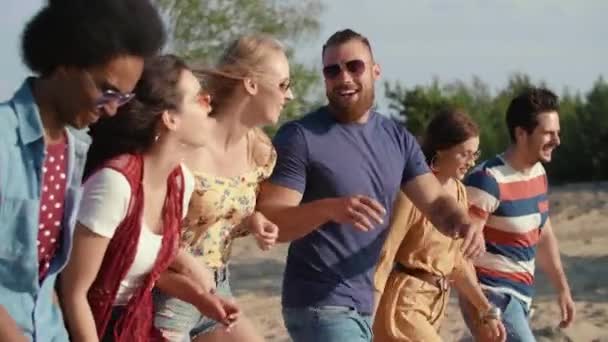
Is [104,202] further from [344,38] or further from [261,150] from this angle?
[344,38]

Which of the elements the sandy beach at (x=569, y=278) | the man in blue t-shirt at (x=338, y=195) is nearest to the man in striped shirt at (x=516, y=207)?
the man in blue t-shirt at (x=338, y=195)

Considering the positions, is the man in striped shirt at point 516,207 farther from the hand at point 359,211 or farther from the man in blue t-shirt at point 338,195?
the hand at point 359,211

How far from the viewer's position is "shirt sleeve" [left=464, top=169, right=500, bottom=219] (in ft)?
23.0

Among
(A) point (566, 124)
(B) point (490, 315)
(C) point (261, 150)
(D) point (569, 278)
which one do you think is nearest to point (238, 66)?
(C) point (261, 150)

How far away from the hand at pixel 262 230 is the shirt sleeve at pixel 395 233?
3.85ft

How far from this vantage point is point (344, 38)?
596cm

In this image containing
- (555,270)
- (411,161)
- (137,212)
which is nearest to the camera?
(137,212)

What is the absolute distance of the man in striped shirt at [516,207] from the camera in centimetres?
705

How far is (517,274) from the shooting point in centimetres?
716

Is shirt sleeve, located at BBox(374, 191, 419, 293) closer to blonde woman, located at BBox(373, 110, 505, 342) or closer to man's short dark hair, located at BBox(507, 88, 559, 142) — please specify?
blonde woman, located at BBox(373, 110, 505, 342)

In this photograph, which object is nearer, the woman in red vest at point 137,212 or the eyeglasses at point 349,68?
the woman in red vest at point 137,212

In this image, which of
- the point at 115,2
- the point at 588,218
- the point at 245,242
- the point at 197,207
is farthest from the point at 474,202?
the point at 588,218

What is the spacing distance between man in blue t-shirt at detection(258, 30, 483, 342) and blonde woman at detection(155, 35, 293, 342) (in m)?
0.17

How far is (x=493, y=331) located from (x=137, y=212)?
9.69ft
